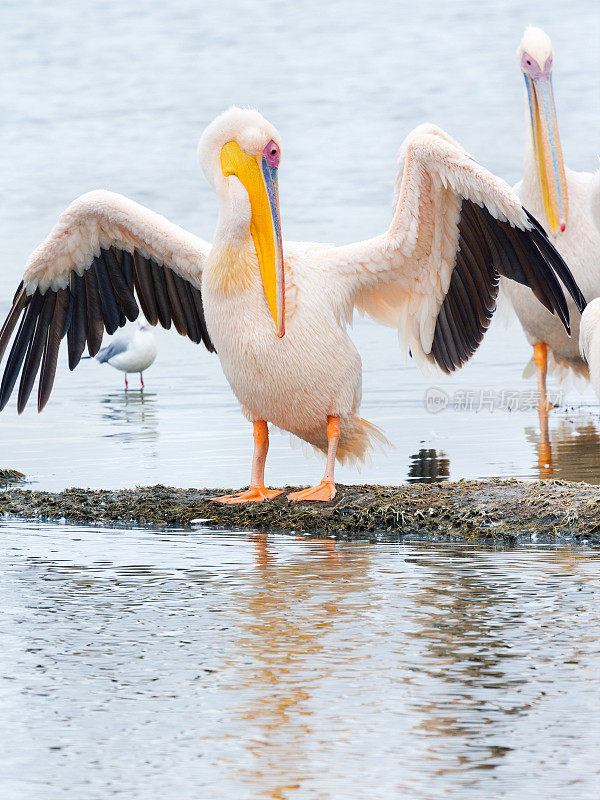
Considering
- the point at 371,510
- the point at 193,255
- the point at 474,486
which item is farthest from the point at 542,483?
the point at 193,255

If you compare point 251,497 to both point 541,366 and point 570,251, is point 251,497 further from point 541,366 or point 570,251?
point 541,366

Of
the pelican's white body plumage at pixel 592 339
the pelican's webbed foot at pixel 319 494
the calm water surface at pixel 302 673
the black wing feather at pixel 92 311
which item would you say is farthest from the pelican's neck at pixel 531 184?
the calm water surface at pixel 302 673

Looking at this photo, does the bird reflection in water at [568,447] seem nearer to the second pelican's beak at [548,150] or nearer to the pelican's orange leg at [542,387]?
the pelican's orange leg at [542,387]

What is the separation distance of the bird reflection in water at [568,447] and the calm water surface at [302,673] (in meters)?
1.85

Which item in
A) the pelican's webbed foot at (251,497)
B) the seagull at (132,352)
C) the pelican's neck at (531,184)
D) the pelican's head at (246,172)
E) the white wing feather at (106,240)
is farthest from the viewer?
the seagull at (132,352)

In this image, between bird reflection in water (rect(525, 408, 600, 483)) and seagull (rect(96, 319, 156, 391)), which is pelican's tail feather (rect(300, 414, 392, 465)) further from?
seagull (rect(96, 319, 156, 391))

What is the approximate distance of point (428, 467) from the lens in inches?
289

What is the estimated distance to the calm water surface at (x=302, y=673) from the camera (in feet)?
9.05

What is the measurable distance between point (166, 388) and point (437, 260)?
7.43 metres

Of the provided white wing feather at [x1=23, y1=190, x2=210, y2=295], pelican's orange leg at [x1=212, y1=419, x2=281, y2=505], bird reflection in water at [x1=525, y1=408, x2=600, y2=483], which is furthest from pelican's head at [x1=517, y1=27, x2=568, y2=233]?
pelican's orange leg at [x1=212, y1=419, x2=281, y2=505]

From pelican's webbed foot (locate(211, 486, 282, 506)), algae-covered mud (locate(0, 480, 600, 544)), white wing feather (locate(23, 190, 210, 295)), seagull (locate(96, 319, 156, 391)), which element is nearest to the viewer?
algae-covered mud (locate(0, 480, 600, 544))

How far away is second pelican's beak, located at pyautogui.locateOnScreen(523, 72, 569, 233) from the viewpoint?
26.4ft

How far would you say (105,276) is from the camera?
6902mm

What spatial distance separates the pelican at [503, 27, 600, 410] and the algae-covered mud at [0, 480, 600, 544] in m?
2.61
